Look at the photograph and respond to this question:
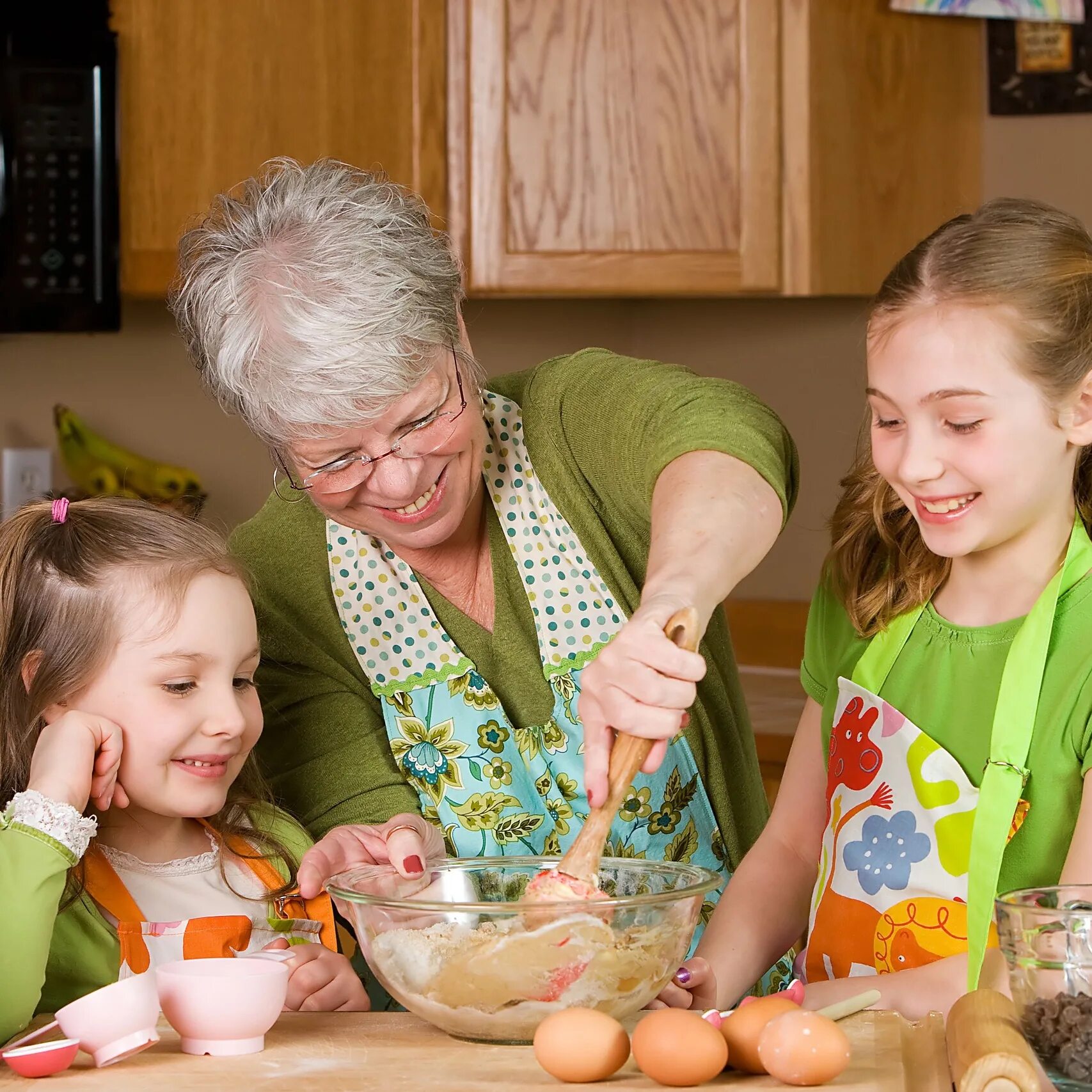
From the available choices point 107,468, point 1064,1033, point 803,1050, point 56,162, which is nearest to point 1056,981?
point 1064,1033

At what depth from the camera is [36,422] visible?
2523 mm

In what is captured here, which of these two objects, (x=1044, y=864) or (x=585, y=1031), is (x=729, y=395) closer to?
(x=1044, y=864)

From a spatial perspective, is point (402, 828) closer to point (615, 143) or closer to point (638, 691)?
point (638, 691)

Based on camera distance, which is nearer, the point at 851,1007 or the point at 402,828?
the point at 851,1007

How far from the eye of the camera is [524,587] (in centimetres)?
147

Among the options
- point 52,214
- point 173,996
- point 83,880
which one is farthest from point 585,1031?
point 52,214

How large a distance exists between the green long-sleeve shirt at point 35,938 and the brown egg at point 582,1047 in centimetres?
37

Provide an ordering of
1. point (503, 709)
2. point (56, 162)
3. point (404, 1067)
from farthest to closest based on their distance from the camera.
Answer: point (56, 162) → point (503, 709) → point (404, 1067)

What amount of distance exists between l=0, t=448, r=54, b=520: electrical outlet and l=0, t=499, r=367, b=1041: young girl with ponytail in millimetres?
1149

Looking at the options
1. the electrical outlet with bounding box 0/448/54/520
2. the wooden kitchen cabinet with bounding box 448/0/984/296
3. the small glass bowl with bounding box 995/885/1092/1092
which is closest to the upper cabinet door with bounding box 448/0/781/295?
the wooden kitchen cabinet with bounding box 448/0/984/296

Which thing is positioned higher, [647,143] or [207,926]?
[647,143]

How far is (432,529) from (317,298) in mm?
227

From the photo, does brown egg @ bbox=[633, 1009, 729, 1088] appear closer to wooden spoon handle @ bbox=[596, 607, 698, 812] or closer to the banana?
wooden spoon handle @ bbox=[596, 607, 698, 812]

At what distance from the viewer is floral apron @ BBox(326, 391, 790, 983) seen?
4.75 ft
